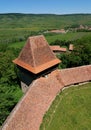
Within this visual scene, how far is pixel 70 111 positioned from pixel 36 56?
9560mm

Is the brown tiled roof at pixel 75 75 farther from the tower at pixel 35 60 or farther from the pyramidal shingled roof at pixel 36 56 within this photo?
the pyramidal shingled roof at pixel 36 56

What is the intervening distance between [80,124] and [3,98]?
35.0 ft

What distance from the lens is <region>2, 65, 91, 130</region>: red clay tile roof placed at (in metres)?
19.4

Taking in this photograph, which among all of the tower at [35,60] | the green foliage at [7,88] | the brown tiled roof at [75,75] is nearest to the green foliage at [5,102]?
the green foliage at [7,88]

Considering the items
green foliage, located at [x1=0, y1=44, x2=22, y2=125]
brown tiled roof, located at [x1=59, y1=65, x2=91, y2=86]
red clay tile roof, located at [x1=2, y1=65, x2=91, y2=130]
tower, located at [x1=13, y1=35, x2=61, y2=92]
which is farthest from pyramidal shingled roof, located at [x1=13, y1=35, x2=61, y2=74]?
green foliage, located at [x1=0, y1=44, x2=22, y2=125]

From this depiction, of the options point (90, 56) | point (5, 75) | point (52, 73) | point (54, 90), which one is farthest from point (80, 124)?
point (90, 56)

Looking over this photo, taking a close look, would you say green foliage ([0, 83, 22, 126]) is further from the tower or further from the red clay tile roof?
the tower

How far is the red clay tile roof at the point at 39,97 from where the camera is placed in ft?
63.7

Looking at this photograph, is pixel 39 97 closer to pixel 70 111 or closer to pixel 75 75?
pixel 70 111

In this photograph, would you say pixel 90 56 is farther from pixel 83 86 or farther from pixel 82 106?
pixel 82 106

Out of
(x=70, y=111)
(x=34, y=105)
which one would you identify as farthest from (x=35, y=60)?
(x=70, y=111)

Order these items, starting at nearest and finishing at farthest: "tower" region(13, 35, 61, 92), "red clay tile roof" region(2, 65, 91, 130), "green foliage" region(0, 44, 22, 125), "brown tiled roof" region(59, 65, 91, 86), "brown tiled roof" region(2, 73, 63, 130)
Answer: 1. "brown tiled roof" region(2, 73, 63, 130)
2. "red clay tile roof" region(2, 65, 91, 130)
3. "green foliage" region(0, 44, 22, 125)
4. "tower" region(13, 35, 61, 92)
5. "brown tiled roof" region(59, 65, 91, 86)

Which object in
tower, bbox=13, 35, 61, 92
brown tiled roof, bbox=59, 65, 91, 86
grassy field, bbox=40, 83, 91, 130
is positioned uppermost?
tower, bbox=13, 35, 61, 92

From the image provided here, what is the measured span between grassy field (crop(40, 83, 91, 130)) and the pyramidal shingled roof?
221 inches
